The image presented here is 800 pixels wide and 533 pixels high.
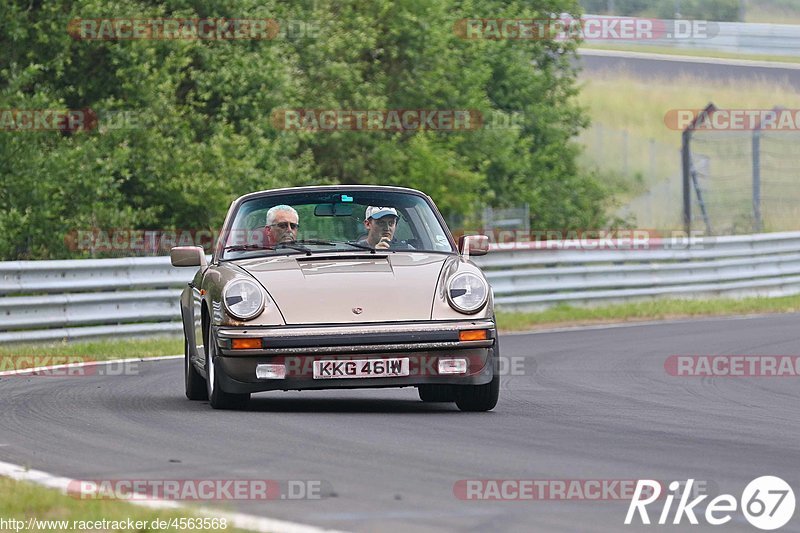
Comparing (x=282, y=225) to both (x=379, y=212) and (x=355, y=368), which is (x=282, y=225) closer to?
(x=379, y=212)

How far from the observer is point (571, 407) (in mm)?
10172

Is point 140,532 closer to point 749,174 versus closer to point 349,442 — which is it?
point 349,442

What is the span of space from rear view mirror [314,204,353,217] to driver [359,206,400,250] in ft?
0.49

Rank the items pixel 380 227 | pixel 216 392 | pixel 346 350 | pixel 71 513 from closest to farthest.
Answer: pixel 71 513, pixel 346 350, pixel 216 392, pixel 380 227

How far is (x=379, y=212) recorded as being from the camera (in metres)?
10.5

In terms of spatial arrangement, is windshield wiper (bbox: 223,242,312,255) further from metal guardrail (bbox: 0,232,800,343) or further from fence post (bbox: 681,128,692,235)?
fence post (bbox: 681,128,692,235)

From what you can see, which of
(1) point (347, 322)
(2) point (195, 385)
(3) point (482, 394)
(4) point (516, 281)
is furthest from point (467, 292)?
(4) point (516, 281)

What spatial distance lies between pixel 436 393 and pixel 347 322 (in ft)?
4.27

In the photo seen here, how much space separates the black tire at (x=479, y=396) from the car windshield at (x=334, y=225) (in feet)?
3.35

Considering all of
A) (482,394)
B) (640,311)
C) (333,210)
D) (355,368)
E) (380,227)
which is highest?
(333,210)

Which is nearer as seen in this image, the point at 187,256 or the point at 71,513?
the point at 71,513

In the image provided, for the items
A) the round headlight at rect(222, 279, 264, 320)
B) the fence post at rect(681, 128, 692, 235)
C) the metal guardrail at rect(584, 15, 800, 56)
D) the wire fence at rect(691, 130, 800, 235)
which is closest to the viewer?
the round headlight at rect(222, 279, 264, 320)

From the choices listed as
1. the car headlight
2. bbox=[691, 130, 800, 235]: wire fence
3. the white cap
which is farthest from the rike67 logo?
bbox=[691, 130, 800, 235]: wire fence

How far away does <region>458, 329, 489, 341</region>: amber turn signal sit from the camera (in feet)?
31.1
